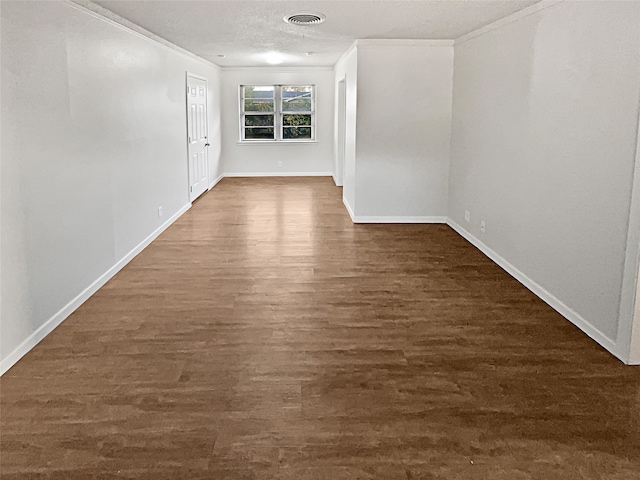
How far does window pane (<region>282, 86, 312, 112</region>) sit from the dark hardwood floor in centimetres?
748

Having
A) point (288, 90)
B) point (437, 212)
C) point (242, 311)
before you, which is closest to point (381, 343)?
point (242, 311)

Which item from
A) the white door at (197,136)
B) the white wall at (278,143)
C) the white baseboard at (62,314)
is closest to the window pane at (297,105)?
the white wall at (278,143)

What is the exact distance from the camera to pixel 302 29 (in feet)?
19.4

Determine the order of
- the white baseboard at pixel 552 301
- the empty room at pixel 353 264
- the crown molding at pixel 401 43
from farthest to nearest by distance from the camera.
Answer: the crown molding at pixel 401 43 < the white baseboard at pixel 552 301 < the empty room at pixel 353 264

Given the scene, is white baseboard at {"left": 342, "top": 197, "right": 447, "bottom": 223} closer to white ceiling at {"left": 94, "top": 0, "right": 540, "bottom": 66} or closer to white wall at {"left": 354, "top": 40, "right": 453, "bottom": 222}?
white wall at {"left": 354, "top": 40, "right": 453, "bottom": 222}

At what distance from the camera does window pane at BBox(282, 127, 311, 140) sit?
12180 mm

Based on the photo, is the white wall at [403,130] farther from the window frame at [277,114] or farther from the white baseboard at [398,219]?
the window frame at [277,114]

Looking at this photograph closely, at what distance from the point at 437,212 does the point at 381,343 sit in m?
3.94

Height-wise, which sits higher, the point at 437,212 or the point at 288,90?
the point at 288,90

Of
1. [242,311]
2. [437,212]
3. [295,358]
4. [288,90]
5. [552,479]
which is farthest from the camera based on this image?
[288,90]

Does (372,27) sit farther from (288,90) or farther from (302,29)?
(288,90)

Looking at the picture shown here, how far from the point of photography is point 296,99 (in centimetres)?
1202

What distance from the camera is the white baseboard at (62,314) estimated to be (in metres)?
3.22

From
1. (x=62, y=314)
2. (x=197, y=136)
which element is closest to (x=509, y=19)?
(x=62, y=314)
